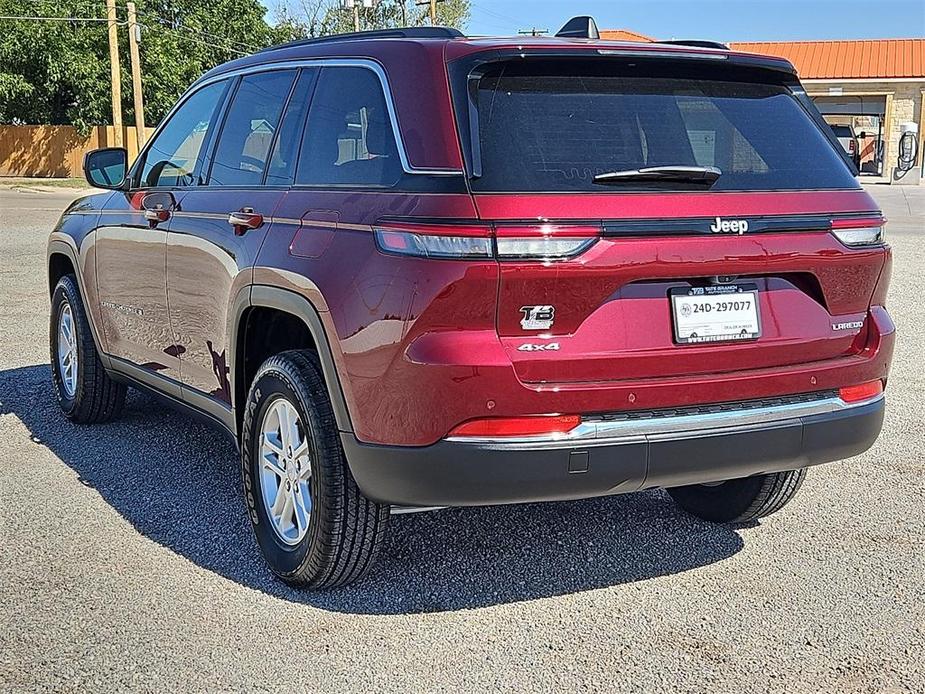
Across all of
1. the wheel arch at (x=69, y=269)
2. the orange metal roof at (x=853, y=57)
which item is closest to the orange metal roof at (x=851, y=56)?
the orange metal roof at (x=853, y=57)

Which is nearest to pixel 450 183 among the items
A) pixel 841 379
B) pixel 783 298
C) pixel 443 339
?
pixel 443 339

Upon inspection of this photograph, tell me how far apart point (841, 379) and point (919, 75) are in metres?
48.0

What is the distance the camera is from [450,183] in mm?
3285

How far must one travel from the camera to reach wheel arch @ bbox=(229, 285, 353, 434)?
358cm

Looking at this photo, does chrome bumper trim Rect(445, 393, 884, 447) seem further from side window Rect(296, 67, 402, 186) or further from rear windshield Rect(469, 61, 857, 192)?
side window Rect(296, 67, 402, 186)

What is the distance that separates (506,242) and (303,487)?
1229mm

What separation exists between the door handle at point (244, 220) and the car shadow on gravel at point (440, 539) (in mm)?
1229

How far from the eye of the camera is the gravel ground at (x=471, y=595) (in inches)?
133

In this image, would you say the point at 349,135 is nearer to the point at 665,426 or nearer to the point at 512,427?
the point at 512,427

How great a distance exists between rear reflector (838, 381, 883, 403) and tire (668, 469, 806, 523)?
59 centimetres

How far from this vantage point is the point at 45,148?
1706 inches

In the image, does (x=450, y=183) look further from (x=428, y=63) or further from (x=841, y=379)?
(x=841, y=379)

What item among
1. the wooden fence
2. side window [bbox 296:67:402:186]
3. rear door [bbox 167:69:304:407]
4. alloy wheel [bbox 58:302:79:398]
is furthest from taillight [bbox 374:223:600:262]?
the wooden fence

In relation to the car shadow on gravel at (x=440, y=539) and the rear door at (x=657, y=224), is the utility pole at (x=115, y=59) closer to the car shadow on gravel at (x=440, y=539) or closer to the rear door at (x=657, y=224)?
the car shadow on gravel at (x=440, y=539)
